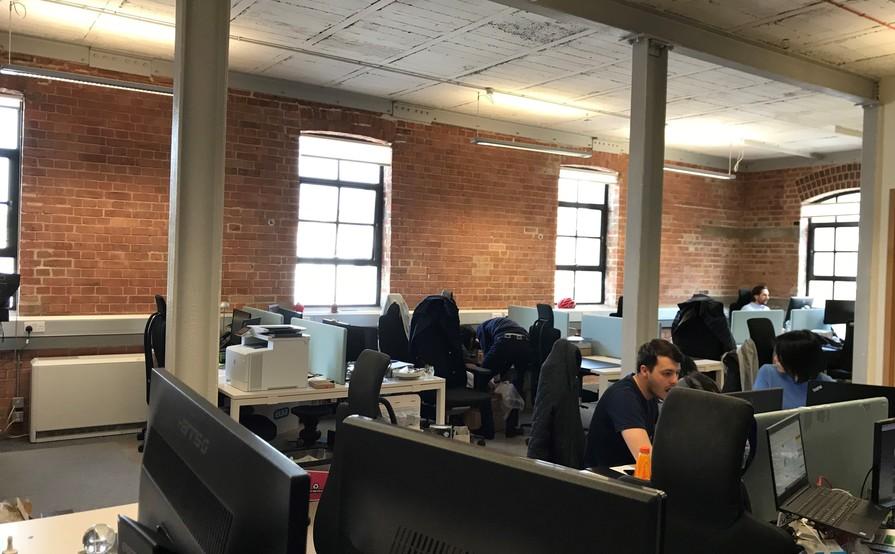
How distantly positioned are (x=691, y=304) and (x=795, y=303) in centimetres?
371

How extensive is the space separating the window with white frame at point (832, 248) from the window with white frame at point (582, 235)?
2.97 meters

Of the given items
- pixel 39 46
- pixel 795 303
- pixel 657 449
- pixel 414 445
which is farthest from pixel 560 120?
pixel 414 445

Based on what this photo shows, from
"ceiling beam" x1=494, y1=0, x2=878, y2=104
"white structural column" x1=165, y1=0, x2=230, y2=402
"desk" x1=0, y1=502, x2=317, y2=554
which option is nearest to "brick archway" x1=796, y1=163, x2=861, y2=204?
"ceiling beam" x1=494, y1=0, x2=878, y2=104

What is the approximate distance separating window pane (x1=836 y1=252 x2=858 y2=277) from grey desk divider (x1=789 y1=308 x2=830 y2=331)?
43.6 inches

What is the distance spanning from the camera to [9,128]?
5613 millimetres

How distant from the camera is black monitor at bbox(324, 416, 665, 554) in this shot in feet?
2.21

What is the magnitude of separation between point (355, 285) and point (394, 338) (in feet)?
5.13

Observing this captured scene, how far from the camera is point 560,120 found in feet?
26.1

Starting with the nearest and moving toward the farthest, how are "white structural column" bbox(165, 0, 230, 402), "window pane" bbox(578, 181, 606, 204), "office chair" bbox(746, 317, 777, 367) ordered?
1. "white structural column" bbox(165, 0, 230, 402)
2. "office chair" bbox(746, 317, 777, 367)
3. "window pane" bbox(578, 181, 606, 204)

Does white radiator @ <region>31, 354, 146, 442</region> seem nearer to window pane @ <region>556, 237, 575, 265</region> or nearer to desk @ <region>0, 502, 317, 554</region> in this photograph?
desk @ <region>0, 502, 317, 554</region>

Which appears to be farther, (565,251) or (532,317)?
(565,251)

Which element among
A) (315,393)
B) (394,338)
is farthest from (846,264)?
(315,393)

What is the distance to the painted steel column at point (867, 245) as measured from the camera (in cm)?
578

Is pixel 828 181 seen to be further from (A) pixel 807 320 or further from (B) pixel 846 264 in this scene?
(A) pixel 807 320
